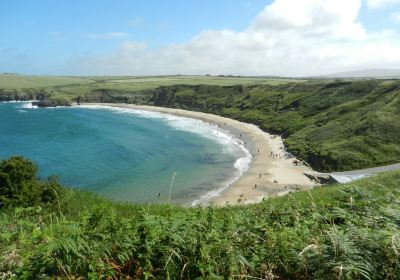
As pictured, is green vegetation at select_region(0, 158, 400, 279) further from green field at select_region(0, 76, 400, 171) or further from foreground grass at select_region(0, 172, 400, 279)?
green field at select_region(0, 76, 400, 171)

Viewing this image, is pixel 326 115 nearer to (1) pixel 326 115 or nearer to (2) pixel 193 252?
(1) pixel 326 115

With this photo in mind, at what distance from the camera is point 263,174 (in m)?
64.2

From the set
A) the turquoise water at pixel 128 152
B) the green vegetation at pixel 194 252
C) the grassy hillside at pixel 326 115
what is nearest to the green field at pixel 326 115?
the grassy hillside at pixel 326 115

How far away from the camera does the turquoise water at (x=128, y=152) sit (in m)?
57.0

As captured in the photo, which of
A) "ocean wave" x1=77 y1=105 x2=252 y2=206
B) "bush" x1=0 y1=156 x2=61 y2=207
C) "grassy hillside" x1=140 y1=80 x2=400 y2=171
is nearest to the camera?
"bush" x1=0 y1=156 x2=61 y2=207

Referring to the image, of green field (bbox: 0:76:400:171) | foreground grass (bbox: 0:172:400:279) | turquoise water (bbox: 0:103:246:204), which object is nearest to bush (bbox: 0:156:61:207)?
foreground grass (bbox: 0:172:400:279)

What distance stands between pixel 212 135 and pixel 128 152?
29151mm

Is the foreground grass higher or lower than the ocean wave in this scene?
higher

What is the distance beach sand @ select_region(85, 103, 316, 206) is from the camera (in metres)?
51.4

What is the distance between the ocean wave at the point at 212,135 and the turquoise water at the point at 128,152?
0.29 m

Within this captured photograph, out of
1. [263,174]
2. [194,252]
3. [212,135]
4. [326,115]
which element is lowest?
[212,135]

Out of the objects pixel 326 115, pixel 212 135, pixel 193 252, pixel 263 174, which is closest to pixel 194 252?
pixel 193 252

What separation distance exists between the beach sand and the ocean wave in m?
1.09

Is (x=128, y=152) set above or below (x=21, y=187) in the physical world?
below
